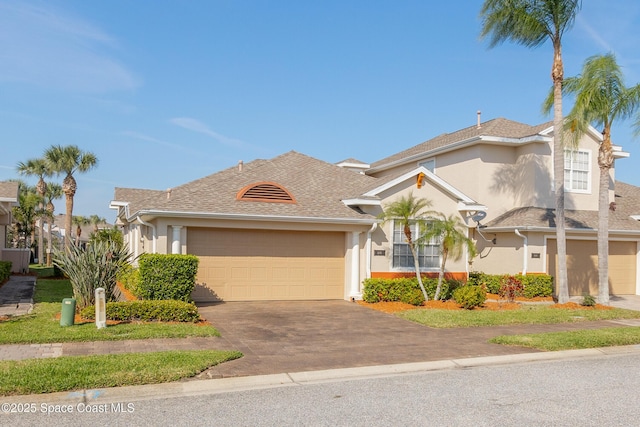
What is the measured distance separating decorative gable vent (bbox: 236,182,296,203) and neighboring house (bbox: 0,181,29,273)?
884 centimetres

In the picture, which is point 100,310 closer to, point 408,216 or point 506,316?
point 408,216

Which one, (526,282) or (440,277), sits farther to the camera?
(526,282)

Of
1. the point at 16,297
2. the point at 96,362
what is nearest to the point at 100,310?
the point at 96,362

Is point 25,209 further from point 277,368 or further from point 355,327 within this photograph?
point 277,368

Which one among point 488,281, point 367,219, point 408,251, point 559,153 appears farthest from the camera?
point 488,281

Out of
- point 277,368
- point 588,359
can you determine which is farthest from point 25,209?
point 588,359

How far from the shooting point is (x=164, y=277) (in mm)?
13852

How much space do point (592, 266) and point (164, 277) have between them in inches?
672

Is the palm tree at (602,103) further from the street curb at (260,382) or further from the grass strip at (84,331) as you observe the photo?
the grass strip at (84,331)

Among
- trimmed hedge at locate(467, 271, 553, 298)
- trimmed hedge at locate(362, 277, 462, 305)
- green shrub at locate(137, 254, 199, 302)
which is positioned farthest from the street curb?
trimmed hedge at locate(467, 271, 553, 298)

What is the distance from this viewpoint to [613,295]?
71.2 ft

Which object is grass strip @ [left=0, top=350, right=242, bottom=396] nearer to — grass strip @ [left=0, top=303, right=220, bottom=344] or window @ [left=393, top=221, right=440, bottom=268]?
grass strip @ [left=0, top=303, right=220, bottom=344]

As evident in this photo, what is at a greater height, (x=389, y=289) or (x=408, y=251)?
(x=408, y=251)

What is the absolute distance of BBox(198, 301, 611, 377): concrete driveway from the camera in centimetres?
910
